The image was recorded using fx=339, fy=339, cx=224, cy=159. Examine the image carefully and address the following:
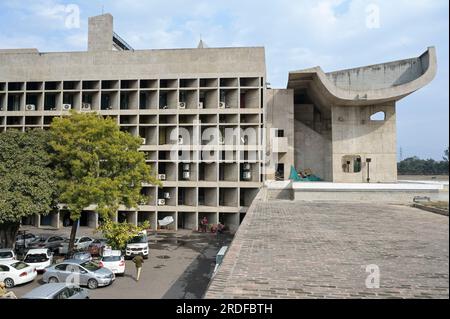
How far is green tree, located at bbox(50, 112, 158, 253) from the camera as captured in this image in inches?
731

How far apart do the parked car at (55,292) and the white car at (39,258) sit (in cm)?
700

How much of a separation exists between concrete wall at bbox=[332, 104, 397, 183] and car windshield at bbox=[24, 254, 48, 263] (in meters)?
24.1

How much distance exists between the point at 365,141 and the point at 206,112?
48.8ft

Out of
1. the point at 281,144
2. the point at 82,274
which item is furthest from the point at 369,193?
the point at 82,274

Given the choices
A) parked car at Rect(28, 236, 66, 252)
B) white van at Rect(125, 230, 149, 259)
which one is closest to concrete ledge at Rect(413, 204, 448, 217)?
white van at Rect(125, 230, 149, 259)

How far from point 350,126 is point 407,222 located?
19039 millimetres

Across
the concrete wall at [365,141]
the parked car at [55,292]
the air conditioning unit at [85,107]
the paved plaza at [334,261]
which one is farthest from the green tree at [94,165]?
the concrete wall at [365,141]

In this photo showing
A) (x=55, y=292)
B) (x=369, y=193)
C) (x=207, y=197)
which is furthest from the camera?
(x=207, y=197)

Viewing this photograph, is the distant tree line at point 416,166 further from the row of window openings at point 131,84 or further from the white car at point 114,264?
the white car at point 114,264

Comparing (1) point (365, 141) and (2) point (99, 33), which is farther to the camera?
(2) point (99, 33)

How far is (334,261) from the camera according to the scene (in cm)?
750

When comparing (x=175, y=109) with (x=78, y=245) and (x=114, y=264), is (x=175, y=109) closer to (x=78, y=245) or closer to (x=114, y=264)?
(x=78, y=245)
